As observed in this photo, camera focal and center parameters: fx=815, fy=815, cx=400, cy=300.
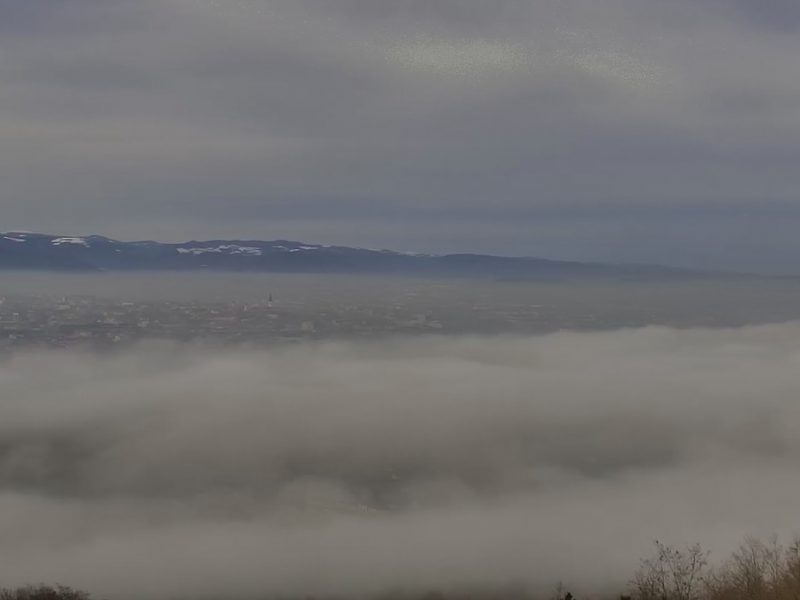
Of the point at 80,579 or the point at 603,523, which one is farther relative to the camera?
the point at 603,523

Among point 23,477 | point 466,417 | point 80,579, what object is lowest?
point 80,579

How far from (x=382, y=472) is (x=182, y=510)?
29.2 meters

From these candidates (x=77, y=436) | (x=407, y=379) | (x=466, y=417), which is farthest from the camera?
(x=407, y=379)

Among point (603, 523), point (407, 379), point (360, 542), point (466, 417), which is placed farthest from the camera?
point (407, 379)

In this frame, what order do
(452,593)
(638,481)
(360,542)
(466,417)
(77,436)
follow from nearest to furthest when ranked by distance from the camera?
(452,593), (360,542), (638,481), (77,436), (466,417)

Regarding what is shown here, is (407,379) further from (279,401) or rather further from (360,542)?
(360,542)

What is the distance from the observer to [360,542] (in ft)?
285

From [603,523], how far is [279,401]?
93.4 m

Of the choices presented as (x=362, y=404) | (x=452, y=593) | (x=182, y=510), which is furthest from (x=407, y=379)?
(x=452, y=593)

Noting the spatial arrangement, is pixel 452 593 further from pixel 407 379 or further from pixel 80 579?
pixel 407 379

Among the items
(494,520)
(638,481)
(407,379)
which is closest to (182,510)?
(494,520)

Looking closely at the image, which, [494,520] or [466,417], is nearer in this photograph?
[494,520]

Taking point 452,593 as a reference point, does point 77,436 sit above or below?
above

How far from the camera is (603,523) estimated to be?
3681 inches
